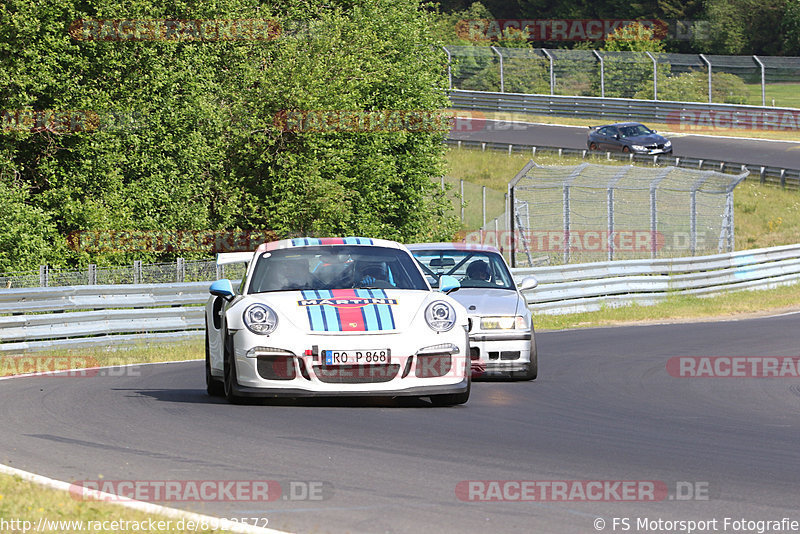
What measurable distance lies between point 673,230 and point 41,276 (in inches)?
780

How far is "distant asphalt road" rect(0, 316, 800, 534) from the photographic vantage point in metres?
5.55

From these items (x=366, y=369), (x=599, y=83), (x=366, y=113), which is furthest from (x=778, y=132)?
(x=366, y=369)

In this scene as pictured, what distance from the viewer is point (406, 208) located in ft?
117

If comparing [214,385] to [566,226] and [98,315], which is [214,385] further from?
[566,226]

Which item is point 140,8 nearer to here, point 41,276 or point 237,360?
point 41,276

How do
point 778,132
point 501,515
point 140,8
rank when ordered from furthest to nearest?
point 778,132 → point 140,8 → point 501,515

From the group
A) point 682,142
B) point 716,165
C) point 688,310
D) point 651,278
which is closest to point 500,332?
point 688,310

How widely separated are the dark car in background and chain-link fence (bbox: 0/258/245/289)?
27.6 m

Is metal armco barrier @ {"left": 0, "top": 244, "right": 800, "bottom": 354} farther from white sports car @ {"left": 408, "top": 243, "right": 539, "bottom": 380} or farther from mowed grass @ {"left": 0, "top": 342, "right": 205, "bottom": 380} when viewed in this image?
white sports car @ {"left": 408, "top": 243, "right": 539, "bottom": 380}

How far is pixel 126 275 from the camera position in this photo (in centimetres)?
1912

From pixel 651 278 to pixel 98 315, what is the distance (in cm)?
1172

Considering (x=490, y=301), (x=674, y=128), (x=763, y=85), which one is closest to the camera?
(x=490, y=301)

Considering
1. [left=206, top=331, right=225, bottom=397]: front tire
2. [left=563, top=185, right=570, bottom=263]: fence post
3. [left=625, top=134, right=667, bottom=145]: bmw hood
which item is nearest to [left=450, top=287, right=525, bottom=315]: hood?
[left=206, top=331, right=225, bottom=397]: front tire

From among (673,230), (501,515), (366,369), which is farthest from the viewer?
(673,230)
